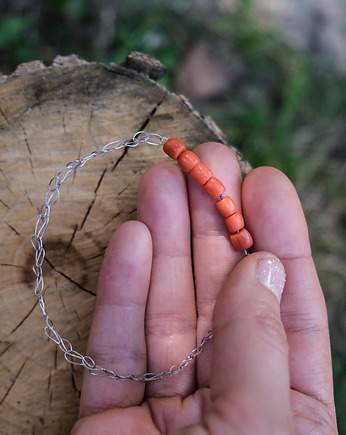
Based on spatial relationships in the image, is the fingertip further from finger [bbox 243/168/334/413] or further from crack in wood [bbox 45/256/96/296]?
crack in wood [bbox 45/256/96/296]

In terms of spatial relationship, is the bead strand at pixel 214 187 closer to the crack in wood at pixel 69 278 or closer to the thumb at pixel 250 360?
the thumb at pixel 250 360

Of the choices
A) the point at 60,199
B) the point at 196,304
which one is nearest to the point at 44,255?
the point at 60,199

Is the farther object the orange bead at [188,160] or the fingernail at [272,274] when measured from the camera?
the orange bead at [188,160]

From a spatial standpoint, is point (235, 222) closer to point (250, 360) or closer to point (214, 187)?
point (214, 187)

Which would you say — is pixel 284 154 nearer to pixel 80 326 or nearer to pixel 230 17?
pixel 230 17

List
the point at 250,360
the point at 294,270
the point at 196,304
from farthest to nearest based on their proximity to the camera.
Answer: the point at 196,304
the point at 294,270
the point at 250,360

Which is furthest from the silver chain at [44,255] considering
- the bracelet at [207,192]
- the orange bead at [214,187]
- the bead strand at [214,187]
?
the orange bead at [214,187]

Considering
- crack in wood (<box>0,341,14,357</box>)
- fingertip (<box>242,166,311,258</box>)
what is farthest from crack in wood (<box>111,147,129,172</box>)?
crack in wood (<box>0,341,14,357</box>)
